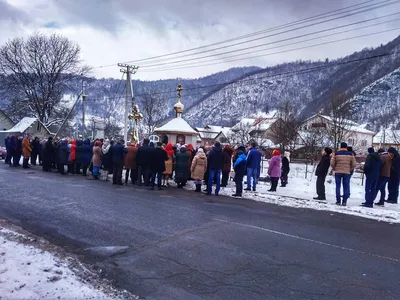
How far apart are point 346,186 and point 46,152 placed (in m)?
14.5

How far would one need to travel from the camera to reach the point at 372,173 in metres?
11.3

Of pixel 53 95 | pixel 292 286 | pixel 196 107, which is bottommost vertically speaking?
pixel 292 286

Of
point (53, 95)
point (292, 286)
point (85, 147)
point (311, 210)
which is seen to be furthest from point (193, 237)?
point (53, 95)

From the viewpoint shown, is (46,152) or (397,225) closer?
(397,225)

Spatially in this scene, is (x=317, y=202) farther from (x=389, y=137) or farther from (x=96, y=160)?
(x=389, y=137)

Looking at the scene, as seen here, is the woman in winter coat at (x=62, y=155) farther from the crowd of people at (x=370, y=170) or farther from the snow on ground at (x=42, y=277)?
the crowd of people at (x=370, y=170)

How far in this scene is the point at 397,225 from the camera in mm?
8914

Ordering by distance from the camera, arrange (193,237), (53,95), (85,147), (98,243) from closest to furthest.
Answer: (98,243) < (193,237) < (85,147) < (53,95)

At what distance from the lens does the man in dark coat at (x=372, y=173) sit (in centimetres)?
1129

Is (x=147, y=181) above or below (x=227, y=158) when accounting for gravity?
below

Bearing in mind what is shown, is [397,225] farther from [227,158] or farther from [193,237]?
[227,158]

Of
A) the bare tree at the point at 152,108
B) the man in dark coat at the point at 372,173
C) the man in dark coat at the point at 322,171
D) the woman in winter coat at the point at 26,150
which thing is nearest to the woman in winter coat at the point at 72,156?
the woman in winter coat at the point at 26,150

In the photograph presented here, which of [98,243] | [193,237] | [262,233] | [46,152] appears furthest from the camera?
[46,152]

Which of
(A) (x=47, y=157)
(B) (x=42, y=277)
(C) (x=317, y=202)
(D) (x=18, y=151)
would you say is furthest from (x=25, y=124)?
(B) (x=42, y=277)
